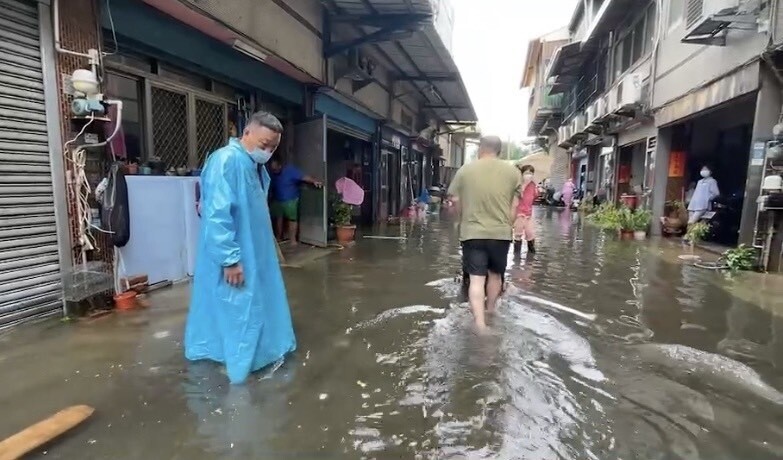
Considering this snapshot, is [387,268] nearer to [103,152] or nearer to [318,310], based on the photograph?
[318,310]

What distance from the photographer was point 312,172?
834 centimetres

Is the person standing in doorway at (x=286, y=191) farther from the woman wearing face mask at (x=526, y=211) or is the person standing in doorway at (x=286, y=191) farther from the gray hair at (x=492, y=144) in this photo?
the gray hair at (x=492, y=144)

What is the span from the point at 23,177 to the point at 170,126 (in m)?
2.20

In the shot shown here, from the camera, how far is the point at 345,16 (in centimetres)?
848

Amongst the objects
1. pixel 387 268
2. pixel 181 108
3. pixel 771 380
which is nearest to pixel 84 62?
pixel 181 108

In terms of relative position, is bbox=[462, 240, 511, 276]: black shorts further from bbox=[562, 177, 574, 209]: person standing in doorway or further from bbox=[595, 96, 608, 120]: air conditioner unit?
bbox=[562, 177, 574, 209]: person standing in doorway

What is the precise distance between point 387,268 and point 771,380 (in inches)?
180

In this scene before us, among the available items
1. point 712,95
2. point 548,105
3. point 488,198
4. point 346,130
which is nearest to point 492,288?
point 488,198

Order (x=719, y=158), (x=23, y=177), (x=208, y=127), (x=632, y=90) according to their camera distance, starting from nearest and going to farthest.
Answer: (x=23, y=177) → (x=208, y=127) → (x=719, y=158) → (x=632, y=90)

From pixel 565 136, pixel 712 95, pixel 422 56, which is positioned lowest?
pixel 712 95

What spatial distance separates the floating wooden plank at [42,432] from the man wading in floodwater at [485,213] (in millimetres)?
2866

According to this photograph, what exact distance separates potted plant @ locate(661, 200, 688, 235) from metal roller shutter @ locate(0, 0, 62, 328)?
11.7 metres

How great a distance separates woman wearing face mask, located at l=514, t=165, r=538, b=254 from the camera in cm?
753

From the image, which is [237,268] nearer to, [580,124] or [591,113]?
[591,113]
